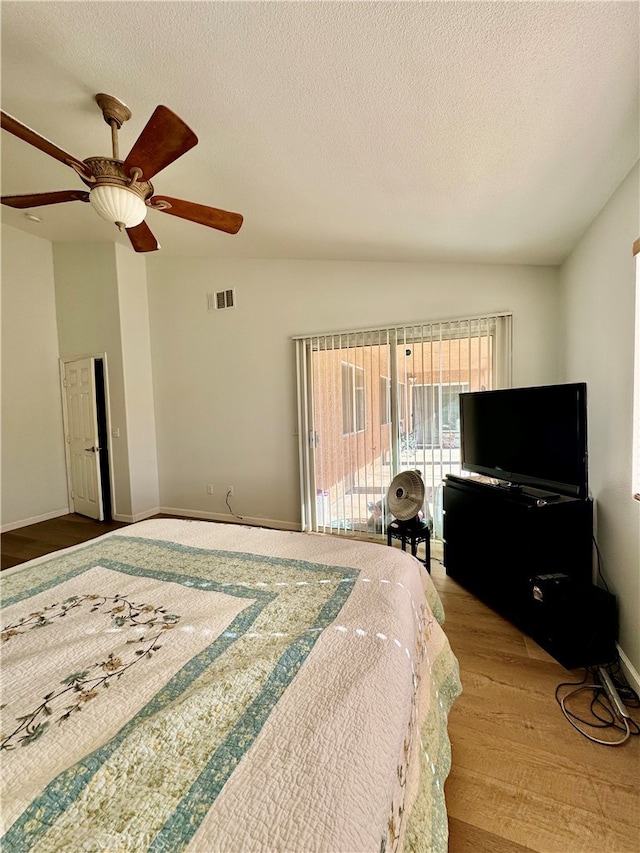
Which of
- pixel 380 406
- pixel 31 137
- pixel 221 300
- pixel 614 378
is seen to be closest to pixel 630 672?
pixel 614 378

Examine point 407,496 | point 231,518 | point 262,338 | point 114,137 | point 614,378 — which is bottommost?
point 231,518

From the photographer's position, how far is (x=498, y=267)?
3.09 metres

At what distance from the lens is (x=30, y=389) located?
176 inches

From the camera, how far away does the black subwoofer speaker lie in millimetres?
1854

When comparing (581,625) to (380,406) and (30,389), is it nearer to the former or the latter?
(380,406)

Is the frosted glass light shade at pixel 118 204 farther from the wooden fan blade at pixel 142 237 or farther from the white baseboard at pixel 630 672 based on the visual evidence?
the white baseboard at pixel 630 672

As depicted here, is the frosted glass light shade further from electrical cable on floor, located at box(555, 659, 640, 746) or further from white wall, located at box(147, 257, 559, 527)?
electrical cable on floor, located at box(555, 659, 640, 746)

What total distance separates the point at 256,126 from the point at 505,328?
93.9 inches

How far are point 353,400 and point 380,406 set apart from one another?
0.94 feet

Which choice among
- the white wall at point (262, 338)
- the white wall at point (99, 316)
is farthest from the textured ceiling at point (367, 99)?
the white wall at point (99, 316)

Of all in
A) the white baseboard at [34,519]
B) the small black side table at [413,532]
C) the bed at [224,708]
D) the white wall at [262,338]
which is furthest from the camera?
the white baseboard at [34,519]

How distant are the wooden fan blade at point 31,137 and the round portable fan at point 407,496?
104 inches

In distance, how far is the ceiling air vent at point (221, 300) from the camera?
4.14m

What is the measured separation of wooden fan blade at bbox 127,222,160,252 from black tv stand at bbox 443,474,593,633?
2742mm
